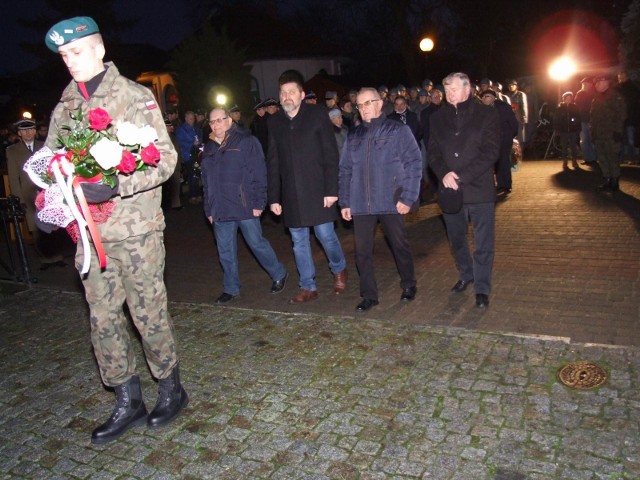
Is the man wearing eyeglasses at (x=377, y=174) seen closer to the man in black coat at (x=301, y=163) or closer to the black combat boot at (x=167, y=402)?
the man in black coat at (x=301, y=163)

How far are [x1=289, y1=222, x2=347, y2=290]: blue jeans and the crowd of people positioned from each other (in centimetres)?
1

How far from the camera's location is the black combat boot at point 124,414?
4129 millimetres

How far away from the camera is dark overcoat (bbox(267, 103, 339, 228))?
628 centimetres

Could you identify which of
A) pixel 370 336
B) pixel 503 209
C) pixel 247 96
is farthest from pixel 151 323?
pixel 247 96

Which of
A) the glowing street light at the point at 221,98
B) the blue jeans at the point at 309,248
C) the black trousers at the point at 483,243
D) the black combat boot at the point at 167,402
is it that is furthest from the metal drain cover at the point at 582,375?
the glowing street light at the point at 221,98

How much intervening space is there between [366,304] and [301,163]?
5.26 ft

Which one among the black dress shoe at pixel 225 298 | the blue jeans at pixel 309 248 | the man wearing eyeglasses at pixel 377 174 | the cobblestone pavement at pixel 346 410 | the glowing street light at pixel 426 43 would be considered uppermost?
the glowing street light at pixel 426 43

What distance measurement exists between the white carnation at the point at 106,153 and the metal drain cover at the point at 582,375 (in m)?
3.34

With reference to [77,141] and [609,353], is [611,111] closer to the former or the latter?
[609,353]

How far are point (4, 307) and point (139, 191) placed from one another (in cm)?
474

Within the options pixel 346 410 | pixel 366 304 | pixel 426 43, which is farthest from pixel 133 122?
pixel 426 43

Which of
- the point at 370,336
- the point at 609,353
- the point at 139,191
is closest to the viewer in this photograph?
the point at 139,191

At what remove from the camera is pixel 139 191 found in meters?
3.82

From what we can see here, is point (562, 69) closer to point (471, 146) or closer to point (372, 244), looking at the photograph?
point (471, 146)
